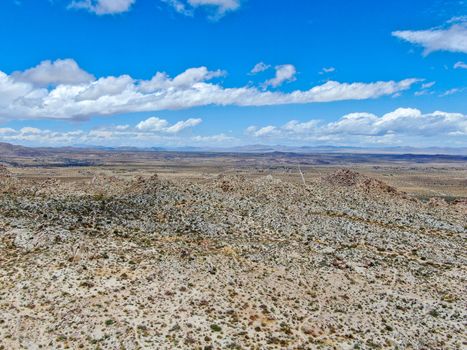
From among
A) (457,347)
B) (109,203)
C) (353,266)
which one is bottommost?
(457,347)

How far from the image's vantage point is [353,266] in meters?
38.5

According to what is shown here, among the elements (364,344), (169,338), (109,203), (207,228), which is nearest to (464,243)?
(364,344)

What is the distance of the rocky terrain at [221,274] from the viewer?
27.3 metres

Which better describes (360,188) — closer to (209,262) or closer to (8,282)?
(209,262)

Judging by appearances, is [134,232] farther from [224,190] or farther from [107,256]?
[224,190]

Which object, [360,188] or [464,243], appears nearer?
[464,243]

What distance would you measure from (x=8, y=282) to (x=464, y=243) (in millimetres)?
45123

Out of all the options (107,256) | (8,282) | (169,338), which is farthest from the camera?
(107,256)

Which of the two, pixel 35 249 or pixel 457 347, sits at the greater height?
pixel 35 249

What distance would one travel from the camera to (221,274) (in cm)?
3416

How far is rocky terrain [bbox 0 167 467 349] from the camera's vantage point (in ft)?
89.5

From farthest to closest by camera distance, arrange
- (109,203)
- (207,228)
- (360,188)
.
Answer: (360,188)
(109,203)
(207,228)

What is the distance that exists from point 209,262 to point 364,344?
14033 millimetres

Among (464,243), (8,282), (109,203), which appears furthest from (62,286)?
(464,243)
